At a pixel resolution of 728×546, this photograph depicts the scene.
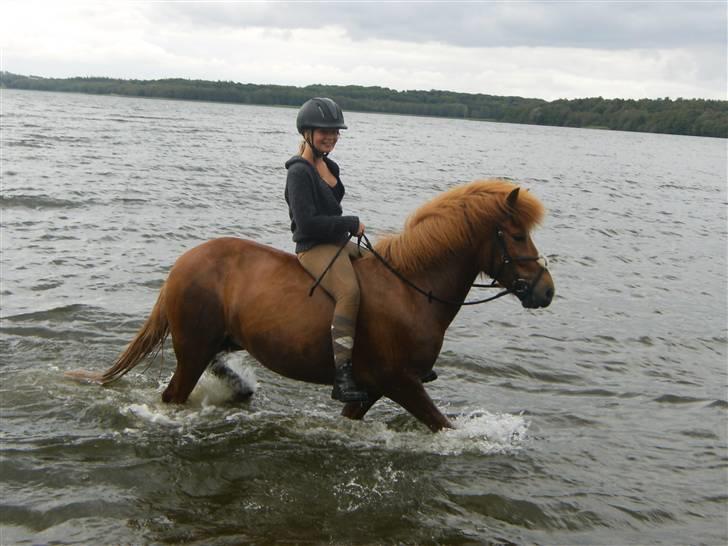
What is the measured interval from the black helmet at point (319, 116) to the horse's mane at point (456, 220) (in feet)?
4.08

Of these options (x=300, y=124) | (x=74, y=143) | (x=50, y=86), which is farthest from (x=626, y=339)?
(x=50, y=86)

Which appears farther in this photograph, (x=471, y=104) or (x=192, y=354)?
(x=471, y=104)

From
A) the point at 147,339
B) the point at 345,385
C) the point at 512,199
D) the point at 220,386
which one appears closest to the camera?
the point at 512,199

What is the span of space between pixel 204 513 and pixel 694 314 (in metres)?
12.0

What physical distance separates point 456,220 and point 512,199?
566 millimetres

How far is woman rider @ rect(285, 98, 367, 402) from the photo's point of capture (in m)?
6.95

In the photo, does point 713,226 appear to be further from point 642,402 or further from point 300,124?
point 300,124

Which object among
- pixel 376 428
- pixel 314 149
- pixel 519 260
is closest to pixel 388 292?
pixel 519 260

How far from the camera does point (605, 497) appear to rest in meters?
7.13

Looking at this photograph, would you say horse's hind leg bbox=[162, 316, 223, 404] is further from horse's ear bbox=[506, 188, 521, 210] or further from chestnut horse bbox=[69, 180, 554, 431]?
horse's ear bbox=[506, 188, 521, 210]

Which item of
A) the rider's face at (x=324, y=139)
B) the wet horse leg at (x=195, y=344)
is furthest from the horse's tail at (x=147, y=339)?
the rider's face at (x=324, y=139)

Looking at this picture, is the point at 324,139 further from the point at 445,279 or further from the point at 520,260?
the point at 520,260

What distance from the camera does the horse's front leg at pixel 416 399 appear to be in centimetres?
721

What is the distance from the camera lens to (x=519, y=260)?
6.95 metres
